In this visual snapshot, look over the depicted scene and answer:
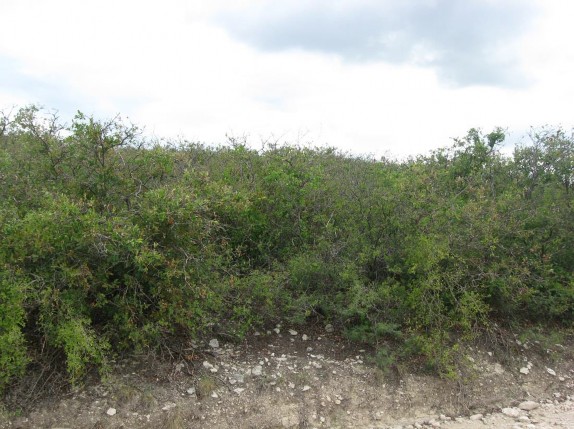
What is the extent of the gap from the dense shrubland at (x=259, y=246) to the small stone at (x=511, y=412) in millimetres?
709

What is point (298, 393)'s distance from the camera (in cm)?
487

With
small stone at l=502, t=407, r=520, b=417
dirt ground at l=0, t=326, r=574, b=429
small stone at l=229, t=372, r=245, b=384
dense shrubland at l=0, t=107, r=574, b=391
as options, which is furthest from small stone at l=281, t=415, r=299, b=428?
small stone at l=502, t=407, r=520, b=417

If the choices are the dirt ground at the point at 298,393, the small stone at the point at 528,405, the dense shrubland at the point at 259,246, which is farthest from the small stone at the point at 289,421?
the small stone at the point at 528,405

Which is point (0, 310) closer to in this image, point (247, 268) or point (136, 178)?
point (136, 178)

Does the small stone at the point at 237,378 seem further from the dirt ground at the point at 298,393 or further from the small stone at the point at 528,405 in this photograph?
the small stone at the point at 528,405

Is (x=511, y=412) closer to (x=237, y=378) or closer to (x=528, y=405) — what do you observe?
(x=528, y=405)

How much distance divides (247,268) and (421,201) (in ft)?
7.89

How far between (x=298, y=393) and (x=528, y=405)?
250 centimetres

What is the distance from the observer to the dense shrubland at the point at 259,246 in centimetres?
424

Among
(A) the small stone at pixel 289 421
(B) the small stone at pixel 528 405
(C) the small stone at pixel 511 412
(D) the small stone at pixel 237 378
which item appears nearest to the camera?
(A) the small stone at pixel 289 421

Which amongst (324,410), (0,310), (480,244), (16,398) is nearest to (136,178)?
(0,310)

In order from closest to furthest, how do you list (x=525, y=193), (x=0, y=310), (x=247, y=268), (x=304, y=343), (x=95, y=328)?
(x=0, y=310), (x=95, y=328), (x=304, y=343), (x=247, y=268), (x=525, y=193)

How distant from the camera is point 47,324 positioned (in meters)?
4.14

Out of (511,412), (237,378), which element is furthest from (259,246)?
(511,412)
